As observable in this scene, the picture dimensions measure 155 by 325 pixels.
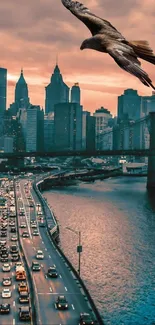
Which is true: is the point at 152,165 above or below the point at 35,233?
above

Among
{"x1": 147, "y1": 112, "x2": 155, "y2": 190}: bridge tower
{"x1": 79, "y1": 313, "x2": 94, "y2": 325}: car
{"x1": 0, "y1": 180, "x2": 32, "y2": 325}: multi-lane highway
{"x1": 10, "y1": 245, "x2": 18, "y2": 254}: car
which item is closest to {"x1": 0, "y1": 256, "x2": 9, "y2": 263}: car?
{"x1": 0, "y1": 180, "x2": 32, "y2": 325}: multi-lane highway

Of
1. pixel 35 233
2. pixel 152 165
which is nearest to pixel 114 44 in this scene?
pixel 35 233

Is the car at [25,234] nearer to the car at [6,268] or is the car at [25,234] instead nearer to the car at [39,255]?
the car at [39,255]

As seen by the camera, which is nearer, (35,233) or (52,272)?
(52,272)

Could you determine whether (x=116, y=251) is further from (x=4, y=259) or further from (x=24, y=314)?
(x=24, y=314)

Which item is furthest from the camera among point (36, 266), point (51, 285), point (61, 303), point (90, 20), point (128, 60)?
point (36, 266)

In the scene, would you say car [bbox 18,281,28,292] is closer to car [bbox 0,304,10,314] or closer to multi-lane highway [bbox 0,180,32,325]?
multi-lane highway [bbox 0,180,32,325]

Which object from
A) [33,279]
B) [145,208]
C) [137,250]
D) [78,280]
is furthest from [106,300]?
[145,208]
